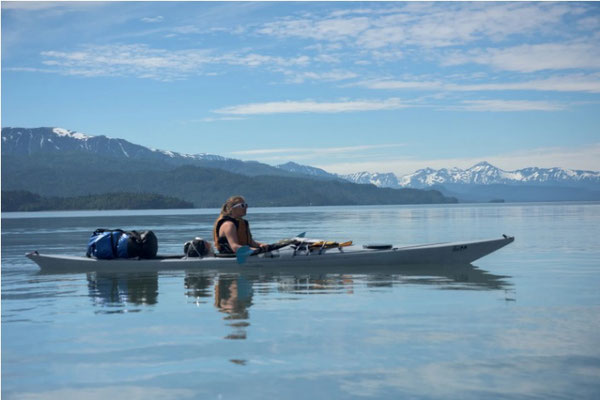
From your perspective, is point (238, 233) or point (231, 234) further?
A: point (238, 233)

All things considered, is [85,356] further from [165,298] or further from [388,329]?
[165,298]

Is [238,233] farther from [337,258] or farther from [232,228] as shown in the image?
[337,258]

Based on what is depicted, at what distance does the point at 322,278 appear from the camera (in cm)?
1850

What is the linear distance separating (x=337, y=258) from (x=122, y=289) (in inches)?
242

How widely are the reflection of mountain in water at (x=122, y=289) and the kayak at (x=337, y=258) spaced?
44 centimetres

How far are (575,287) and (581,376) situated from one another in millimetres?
8339

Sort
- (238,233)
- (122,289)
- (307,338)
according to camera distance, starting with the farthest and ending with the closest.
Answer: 1. (238,233)
2. (122,289)
3. (307,338)

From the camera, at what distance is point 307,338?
10141mm

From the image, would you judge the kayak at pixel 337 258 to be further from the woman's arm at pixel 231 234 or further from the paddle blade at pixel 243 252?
the woman's arm at pixel 231 234

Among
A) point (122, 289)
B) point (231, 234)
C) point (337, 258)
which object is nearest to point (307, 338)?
point (122, 289)

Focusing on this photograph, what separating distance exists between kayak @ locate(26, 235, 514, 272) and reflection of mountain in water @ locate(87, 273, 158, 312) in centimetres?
44

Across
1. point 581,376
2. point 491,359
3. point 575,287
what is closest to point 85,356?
point 491,359

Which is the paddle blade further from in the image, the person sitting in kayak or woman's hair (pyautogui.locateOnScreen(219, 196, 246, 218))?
woman's hair (pyautogui.locateOnScreen(219, 196, 246, 218))

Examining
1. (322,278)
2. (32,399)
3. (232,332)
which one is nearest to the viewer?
(32,399)
